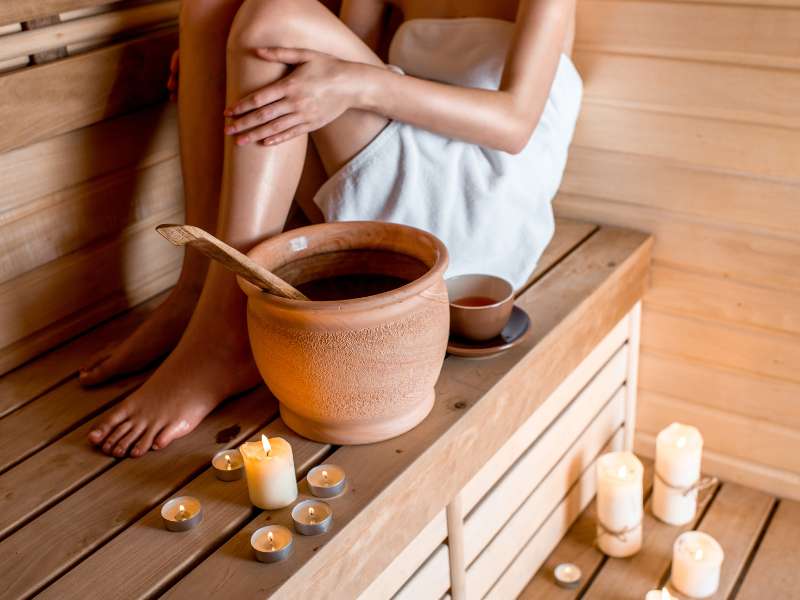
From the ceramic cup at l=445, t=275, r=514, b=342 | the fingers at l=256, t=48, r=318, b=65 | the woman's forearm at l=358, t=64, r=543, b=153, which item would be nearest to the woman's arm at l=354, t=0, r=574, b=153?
the woman's forearm at l=358, t=64, r=543, b=153

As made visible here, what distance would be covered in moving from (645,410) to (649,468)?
146 mm

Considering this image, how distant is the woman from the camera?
156 cm

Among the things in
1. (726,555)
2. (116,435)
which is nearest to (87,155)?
(116,435)

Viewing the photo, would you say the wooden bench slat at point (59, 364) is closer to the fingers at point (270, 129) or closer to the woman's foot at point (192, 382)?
the woman's foot at point (192, 382)

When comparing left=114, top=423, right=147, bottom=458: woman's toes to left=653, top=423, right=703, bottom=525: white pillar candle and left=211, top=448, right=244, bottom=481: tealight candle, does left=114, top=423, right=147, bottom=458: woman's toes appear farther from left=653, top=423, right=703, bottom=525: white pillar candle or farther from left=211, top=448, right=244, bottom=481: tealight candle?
left=653, top=423, right=703, bottom=525: white pillar candle

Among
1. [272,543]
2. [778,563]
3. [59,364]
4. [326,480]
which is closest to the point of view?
[272,543]

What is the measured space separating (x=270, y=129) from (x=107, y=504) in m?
0.63

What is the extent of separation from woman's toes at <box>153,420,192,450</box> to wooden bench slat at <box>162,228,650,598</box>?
0.25m

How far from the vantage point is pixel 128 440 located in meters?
1.54

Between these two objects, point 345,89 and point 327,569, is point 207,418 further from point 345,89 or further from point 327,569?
point 345,89

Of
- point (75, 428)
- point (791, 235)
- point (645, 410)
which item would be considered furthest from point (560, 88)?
point (75, 428)

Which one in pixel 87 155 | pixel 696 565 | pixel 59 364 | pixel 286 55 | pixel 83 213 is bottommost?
pixel 696 565

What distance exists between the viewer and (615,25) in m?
2.05

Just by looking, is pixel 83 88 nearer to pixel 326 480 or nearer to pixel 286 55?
pixel 286 55
